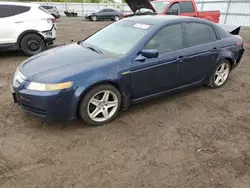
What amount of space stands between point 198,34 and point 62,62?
2.51m

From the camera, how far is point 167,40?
3709 mm

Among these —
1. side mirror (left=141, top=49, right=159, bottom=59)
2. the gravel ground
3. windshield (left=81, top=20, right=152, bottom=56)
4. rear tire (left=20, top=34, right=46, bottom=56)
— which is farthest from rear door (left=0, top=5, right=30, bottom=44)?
side mirror (left=141, top=49, right=159, bottom=59)

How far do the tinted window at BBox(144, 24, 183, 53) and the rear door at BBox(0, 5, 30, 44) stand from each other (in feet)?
16.4

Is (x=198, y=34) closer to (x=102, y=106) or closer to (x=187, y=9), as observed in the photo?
(x=102, y=106)

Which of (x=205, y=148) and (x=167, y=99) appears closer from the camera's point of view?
(x=205, y=148)

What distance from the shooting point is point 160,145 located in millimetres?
2928

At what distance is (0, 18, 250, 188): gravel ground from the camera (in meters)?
2.39

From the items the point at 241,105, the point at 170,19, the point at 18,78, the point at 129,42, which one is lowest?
the point at 241,105

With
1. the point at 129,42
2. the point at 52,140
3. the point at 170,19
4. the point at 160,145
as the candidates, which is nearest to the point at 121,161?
the point at 160,145

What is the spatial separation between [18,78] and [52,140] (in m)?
1.05

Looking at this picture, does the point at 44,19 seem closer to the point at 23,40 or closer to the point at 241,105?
the point at 23,40

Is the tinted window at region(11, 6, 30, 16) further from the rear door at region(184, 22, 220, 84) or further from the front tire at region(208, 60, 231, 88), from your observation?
the front tire at region(208, 60, 231, 88)

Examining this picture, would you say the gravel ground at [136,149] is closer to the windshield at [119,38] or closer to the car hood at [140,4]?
the windshield at [119,38]

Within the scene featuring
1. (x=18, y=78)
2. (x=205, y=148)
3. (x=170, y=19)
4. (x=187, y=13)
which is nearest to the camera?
(x=205, y=148)
